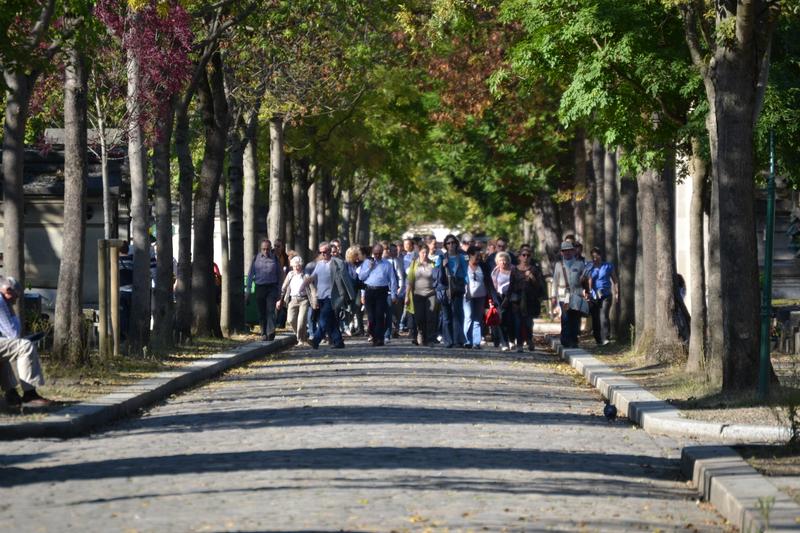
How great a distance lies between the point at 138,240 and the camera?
944 inches

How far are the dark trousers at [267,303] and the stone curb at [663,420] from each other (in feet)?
31.1

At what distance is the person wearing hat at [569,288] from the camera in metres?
29.1

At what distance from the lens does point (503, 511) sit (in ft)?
32.5

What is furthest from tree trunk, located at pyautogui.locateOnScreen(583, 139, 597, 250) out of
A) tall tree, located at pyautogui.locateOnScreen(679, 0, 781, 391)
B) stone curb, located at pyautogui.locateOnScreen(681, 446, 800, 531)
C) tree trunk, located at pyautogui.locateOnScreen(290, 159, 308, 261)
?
stone curb, located at pyautogui.locateOnScreen(681, 446, 800, 531)

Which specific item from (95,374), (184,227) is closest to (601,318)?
(184,227)

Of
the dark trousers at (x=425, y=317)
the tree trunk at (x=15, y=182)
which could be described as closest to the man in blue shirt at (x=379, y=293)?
the dark trousers at (x=425, y=317)

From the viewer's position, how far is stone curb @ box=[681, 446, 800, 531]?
29.4 feet

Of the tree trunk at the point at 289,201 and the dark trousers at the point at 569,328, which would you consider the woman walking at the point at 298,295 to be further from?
the tree trunk at the point at 289,201

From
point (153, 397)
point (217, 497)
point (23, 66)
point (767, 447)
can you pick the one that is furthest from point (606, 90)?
point (217, 497)

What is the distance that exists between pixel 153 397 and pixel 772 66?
31.1 feet

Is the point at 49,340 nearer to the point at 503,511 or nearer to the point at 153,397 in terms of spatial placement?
the point at 153,397

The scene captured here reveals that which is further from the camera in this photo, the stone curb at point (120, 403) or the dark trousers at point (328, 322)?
the dark trousers at point (328, 322)

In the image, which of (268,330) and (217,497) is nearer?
(217,497)

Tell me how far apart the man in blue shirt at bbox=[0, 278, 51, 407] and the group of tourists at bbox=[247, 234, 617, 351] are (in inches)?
527
